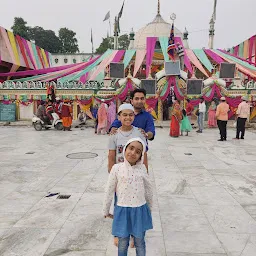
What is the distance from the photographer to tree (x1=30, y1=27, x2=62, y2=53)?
5806cm

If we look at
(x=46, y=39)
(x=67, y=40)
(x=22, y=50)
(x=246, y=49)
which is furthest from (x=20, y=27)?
(x=246, y=49)

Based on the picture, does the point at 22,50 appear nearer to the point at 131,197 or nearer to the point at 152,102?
the point at 152,102

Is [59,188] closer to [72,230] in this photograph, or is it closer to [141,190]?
[72,230]

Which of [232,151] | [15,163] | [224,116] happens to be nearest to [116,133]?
[15,163]

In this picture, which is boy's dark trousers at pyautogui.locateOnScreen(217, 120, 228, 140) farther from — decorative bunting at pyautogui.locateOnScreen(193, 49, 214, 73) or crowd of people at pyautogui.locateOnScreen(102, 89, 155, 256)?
crowd of people at pyautogui.locateOnScreen(102, 89, 155, 256)

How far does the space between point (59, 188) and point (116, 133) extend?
241 cm

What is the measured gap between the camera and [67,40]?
61125 millimetres

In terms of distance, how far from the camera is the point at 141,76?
22.0 metres

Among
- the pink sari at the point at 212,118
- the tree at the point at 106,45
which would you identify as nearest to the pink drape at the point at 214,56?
the pink sari at the point at 212,118

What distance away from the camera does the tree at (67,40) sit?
60.4 meters

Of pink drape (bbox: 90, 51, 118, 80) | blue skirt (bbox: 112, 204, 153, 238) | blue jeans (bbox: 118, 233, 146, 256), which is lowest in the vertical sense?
blue jeans (bbox: 118, 233, 146, 256)

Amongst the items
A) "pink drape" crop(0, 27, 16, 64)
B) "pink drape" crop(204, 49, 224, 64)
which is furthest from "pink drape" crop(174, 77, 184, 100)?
"pink drape" crop(0, 27, 16, 64)

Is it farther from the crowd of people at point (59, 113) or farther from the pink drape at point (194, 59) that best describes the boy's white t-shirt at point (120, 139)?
the pink drape at point (194, 59)

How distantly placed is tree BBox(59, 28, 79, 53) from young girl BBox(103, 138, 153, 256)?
62529mm
